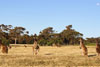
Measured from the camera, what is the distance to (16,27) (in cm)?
10238

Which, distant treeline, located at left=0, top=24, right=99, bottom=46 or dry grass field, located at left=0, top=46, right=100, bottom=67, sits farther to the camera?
distant treeline, located at left=0, top=24, right=99, bottom=46

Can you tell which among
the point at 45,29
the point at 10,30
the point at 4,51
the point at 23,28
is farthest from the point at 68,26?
the point at 4,51

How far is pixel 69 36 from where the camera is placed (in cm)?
8881

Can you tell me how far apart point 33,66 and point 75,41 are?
256 ft

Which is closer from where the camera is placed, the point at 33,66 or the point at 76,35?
the point at 33,66

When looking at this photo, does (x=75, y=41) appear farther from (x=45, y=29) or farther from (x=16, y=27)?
(x=16, y=27)

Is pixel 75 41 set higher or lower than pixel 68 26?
lower

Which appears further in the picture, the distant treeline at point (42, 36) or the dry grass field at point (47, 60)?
the distant treeline at point (42, 36)

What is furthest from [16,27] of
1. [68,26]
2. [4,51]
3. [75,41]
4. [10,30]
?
[4,51]

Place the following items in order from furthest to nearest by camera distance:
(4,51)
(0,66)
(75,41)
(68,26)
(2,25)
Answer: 1. (68,26)
2. (2,25)
3. (75,41)
4. (4,51)
5. (0,66)

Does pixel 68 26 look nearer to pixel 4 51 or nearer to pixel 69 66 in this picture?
pixel 4 51

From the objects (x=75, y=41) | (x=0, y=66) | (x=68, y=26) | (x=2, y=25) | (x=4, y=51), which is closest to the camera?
(x=0, y=66)

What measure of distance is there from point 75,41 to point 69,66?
255 feet

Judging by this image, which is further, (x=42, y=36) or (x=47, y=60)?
(x=42, y=36)
